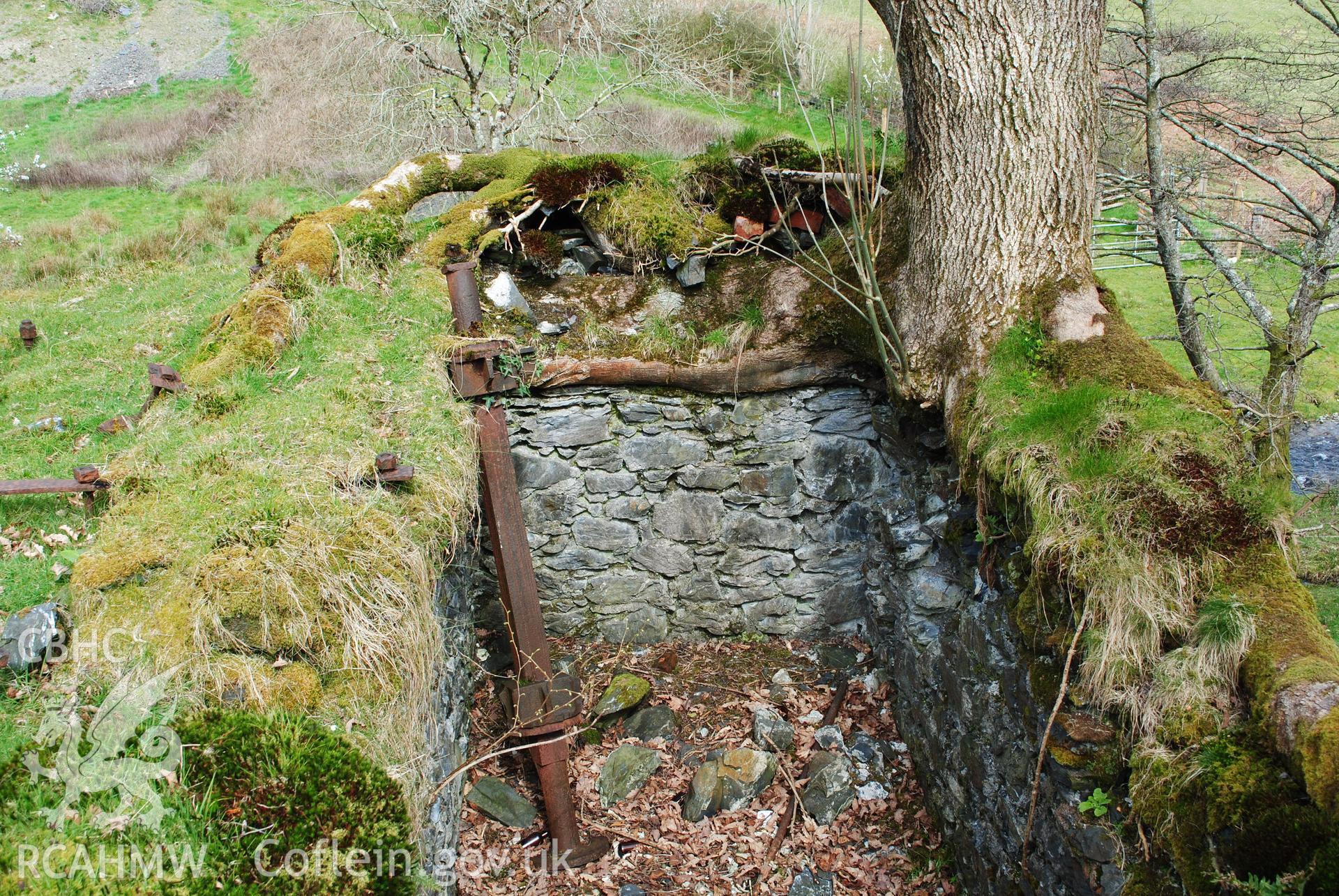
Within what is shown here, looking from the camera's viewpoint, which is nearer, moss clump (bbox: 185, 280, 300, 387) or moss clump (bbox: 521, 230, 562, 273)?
moss clump (bbox: 185, 280, 300, 387)

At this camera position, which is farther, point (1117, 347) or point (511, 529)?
point (511, 529)

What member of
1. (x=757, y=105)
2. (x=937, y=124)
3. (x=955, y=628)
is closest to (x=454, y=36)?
(x=757, y=105)

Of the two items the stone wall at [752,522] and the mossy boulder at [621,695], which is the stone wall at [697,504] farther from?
the mossy boulder at [621,695]

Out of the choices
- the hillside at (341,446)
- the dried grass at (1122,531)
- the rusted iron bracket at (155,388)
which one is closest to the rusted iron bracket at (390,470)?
the hillside at (341,446)

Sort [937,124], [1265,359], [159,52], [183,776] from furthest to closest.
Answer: [159,52] < [1265,359] < [937,124] < [183,776]

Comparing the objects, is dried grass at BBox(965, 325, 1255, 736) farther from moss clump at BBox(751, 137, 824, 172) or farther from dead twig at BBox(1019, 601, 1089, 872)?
moss clump at BBox(751, 137, 824, 172)

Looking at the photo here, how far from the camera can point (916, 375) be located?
438 centimetres

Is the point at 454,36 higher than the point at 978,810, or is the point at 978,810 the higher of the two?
the point at 454,36

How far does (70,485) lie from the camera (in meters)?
3.72

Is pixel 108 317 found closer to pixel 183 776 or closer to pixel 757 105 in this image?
pixel 183 776

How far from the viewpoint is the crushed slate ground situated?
396 cm

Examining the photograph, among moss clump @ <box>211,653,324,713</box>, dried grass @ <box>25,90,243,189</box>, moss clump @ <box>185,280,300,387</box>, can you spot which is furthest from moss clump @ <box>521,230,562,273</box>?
dried grass @ <box>25,90,243,189</box>

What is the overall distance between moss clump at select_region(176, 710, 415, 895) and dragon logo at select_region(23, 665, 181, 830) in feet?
0.29

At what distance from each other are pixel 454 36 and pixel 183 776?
11489mm
